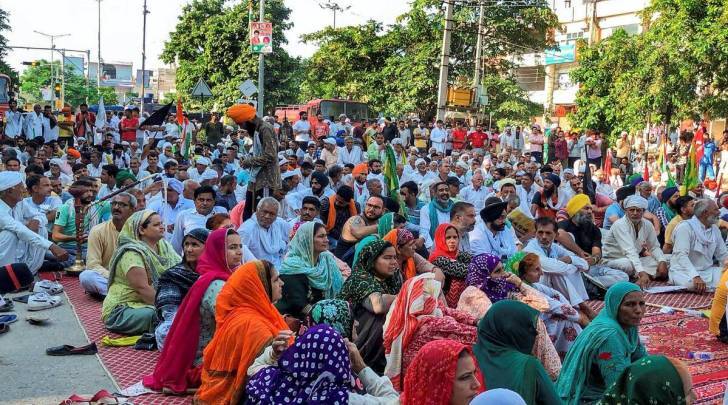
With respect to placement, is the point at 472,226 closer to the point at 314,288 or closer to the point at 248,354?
the point at 314,288

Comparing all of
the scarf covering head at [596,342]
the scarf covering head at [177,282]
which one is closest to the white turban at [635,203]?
the scarf covering head at [596,342]

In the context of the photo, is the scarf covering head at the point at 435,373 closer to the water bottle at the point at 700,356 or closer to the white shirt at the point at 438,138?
the water bottle at the point at 700,356

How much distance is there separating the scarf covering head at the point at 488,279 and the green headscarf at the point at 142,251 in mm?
2442

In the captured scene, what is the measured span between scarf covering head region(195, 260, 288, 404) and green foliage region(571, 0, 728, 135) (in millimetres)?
16274

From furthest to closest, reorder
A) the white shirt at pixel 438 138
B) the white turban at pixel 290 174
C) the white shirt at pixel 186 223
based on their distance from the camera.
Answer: the white shirt at pixel 438 138, the white turban at pixel 290 174, the white shirt at pixel 186 223

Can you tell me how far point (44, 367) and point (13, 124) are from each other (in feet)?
44.1

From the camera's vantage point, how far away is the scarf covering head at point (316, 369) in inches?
126

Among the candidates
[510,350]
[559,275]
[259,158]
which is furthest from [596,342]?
[259,158]

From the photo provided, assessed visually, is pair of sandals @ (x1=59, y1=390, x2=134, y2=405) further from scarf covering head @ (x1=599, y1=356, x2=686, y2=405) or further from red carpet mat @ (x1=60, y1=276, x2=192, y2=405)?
scarf covering head @ (x1=599, y1=356, x2=686, y2=405)

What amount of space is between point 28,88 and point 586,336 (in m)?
75.9

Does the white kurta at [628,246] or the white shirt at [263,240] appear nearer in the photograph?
the white shirt at [263,240]

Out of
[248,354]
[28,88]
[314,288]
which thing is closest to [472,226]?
[314,288]

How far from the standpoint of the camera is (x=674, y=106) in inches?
807

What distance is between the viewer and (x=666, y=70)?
19.6 m
